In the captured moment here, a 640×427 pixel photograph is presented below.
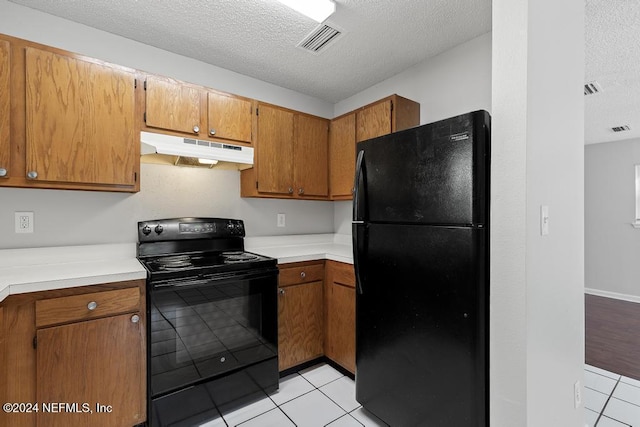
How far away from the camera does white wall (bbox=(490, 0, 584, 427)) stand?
1.13 metres

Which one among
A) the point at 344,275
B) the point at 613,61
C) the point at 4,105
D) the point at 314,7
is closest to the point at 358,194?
the point at 344,275

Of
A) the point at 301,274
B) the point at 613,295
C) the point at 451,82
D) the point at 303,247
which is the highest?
the point at 451,82

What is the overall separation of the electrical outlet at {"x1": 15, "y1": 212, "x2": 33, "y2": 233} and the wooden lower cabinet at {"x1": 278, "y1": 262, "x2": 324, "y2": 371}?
5.23ft

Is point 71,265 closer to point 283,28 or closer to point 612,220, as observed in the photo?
point 283,28

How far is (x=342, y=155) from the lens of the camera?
280 cm

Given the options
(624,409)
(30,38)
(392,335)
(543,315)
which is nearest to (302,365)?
(392,335)

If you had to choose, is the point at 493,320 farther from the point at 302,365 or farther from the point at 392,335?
the point at 302,365

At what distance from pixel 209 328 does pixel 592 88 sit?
3.92m

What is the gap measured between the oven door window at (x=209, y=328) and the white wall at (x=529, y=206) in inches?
54.5

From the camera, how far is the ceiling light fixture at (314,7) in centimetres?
170

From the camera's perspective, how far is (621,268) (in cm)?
455

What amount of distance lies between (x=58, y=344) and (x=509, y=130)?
2.24m

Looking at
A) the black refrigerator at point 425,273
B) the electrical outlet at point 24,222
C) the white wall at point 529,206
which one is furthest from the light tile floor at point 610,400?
the electrical outlet at point 24,222

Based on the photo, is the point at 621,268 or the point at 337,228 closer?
the point at 337,228
